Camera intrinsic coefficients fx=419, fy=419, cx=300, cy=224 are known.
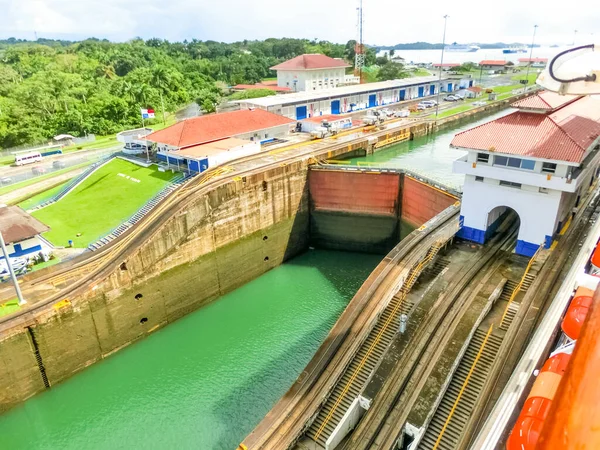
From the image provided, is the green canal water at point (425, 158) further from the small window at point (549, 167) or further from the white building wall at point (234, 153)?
the small window at point (549, 167)

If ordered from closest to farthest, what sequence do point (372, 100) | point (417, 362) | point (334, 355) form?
1. point (417, 362)
2. point (334, 355)
3. point (372, 100)

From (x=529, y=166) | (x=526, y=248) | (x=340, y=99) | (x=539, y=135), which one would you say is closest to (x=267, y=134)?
(x=340, y=99)

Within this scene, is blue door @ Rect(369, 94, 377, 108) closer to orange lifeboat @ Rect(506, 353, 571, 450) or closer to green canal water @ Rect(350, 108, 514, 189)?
green canal water @ Rect(350, 108, 514, 189)

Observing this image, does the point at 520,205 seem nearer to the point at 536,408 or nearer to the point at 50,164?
the point at 536,408

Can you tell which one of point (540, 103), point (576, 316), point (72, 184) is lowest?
point (72, 184)

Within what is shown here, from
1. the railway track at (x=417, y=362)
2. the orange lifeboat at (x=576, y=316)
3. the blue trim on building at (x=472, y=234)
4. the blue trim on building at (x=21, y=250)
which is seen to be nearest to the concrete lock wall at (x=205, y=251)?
the blue trim on building at (x=21, y=250)

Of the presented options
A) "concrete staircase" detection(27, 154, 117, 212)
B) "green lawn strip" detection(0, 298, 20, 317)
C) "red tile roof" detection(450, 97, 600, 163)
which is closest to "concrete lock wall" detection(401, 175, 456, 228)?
"red tile roof" detection(450, 97, 600, 163)

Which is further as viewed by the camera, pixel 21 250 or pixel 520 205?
pixel 21 250

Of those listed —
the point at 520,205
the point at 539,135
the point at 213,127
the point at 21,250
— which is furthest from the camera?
the point at 213,127
